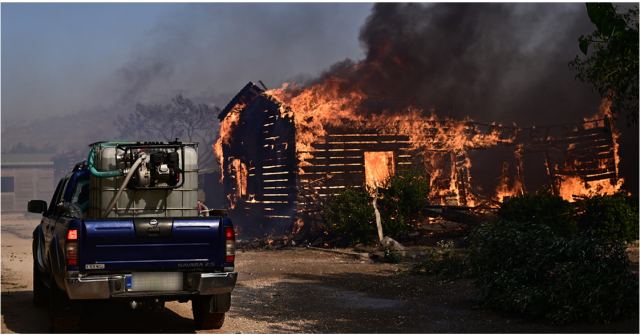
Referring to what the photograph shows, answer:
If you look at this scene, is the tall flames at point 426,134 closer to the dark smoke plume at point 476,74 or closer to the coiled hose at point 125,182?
the dark smoke plume at point 476,74

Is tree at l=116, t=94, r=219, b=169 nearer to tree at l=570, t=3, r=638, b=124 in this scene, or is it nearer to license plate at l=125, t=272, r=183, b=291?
tree at l=570, t=3, r=638, b=124

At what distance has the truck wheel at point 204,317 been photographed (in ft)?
32.1

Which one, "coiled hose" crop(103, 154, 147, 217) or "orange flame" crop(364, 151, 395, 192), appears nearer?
"coiled hose" crop(103, 154, 147, 217)

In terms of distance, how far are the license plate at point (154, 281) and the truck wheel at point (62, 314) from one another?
104 centimetres

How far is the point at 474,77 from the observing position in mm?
35188

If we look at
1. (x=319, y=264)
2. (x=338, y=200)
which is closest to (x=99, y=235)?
(x=319, y=264)

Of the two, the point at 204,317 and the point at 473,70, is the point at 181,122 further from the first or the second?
the point at 204,317

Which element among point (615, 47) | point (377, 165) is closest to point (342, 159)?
point (377, 165)

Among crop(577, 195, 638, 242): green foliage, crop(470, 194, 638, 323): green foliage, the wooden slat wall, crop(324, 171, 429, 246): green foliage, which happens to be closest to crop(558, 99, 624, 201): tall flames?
the wooden slat wall

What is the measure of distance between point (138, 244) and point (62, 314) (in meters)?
1.54

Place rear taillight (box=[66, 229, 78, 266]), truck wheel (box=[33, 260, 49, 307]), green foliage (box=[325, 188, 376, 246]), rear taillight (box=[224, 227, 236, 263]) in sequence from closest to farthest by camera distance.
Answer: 1. rear taillight (box=[66, 229, 78, 266])
2. rear taillight (box=[224, 227, 236, 263])
3. truck wheel (box=[33, 260, 49, 307])
4. green foliage (box=[325, 188, 376, 246])

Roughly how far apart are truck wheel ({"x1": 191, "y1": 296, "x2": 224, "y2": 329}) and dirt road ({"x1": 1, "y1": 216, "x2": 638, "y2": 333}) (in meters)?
0.20

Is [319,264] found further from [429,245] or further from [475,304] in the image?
[475,304]

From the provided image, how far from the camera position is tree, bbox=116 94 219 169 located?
73.1 m
